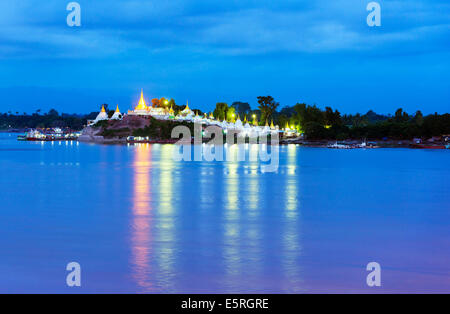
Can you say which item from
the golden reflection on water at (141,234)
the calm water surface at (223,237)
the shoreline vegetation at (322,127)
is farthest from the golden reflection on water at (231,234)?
the shoreline vegetation at (322,127)

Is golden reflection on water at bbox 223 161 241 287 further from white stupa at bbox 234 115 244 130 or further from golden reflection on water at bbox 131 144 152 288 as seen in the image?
white stupa at bbox 234 115 244 130

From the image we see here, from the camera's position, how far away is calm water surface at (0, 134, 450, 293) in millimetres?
8266

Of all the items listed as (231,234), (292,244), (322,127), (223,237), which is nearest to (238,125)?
(322,127)

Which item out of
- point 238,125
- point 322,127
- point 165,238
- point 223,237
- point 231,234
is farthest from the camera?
point 238,125

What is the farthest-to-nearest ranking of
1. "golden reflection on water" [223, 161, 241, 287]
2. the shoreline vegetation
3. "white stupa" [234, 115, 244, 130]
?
"white stupa" [234, 115, 244, 130] → the shoreline vegetation → "golden reflection on water" [223, 161, 241, 287]

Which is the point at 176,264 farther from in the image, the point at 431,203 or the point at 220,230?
the point at 431,203

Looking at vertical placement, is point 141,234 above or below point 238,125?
below

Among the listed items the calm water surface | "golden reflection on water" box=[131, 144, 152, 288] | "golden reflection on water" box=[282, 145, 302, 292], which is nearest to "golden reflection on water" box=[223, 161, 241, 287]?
the calm water surface

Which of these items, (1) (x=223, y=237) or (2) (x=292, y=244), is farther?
(1) (x=223, y=237)

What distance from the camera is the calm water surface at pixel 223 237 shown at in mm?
8266

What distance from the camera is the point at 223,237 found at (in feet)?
38.7

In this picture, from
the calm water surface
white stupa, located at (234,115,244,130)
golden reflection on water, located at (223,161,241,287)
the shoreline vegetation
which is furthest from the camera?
white stupa, located at (234,115,244,130)

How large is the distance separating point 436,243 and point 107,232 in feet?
23.4

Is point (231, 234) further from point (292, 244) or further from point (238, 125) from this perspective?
point (238, 125)
